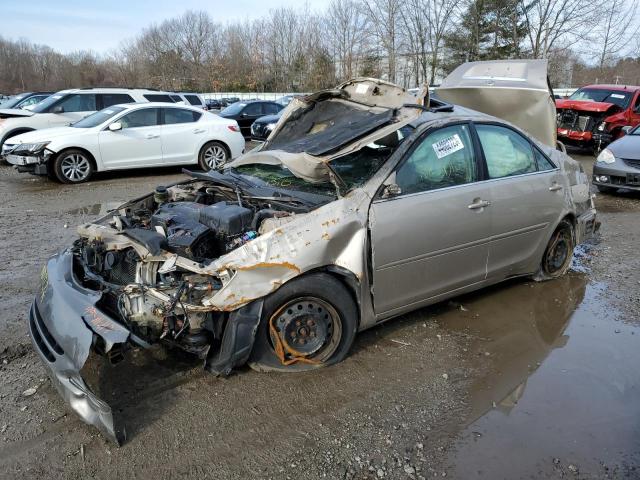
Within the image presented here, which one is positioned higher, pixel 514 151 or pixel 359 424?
pixel 514 151

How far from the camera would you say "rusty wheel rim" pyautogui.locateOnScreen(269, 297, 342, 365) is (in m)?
3.12

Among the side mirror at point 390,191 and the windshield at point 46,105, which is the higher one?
the windshield at point 46,105

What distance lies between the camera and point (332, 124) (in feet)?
13.7

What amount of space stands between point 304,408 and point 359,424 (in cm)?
34

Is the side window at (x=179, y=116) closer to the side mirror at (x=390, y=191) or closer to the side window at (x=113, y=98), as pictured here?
the side window at (x=113, y=98)

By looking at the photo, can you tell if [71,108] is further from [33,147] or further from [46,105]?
[33,147]

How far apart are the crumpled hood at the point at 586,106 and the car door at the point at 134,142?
1119 cm

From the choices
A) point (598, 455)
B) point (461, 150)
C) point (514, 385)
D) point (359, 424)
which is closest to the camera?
point (598, 455)

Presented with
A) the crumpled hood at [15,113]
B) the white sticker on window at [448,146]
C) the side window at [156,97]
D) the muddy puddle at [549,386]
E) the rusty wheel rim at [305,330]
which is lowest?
the muddy puddle at [549,386]

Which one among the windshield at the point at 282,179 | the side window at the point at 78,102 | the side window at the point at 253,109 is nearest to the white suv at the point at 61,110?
the side window at the point at 78,102

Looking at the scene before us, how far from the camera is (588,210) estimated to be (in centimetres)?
529

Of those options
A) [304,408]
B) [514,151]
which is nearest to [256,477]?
[304,408]

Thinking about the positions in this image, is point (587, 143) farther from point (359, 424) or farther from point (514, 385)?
point (359, 424)

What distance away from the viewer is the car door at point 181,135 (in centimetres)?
1071
